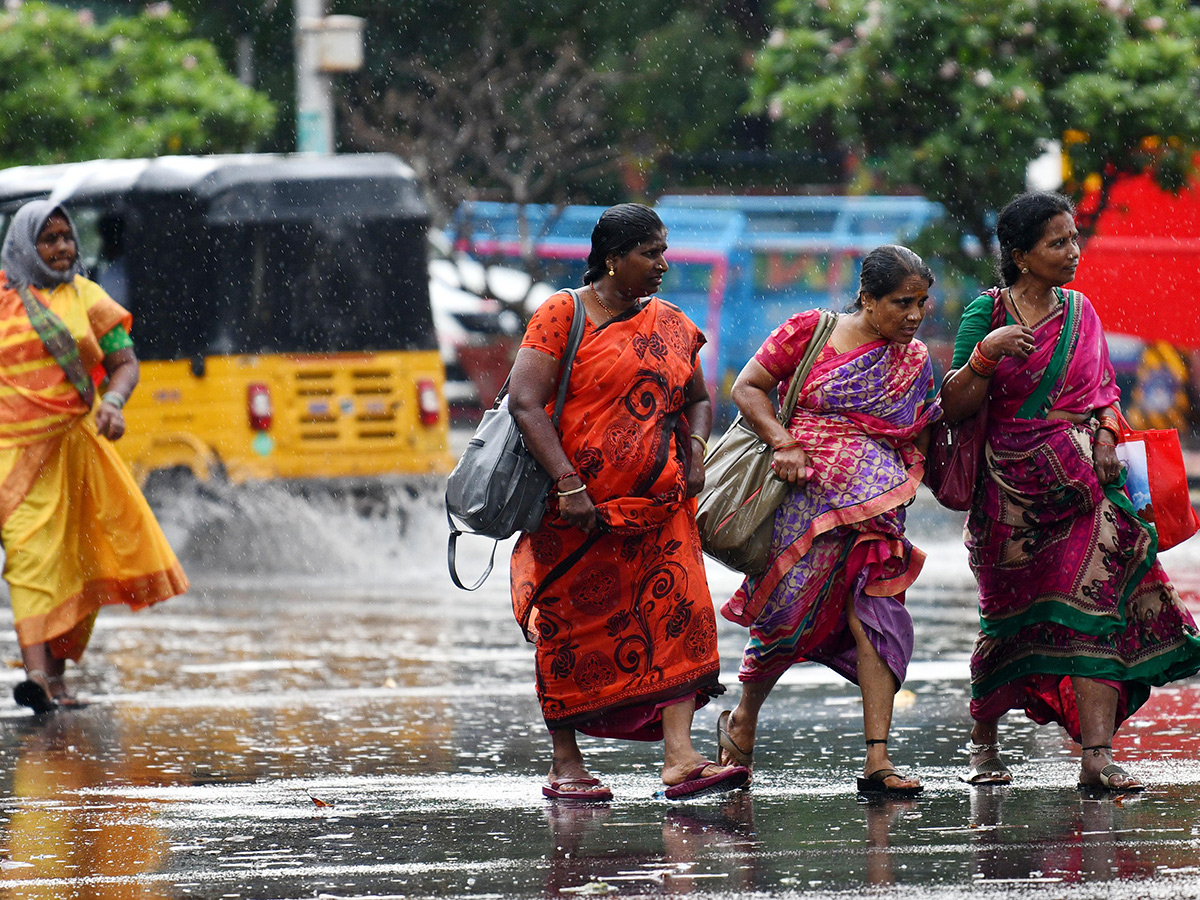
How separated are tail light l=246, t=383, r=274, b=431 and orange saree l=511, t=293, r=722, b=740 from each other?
921 centimetres

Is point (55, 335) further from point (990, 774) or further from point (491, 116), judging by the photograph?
point (491, 116)

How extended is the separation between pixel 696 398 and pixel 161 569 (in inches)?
126

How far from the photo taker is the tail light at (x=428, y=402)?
15.3m

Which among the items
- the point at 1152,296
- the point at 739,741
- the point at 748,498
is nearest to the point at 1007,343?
the point at 748,498

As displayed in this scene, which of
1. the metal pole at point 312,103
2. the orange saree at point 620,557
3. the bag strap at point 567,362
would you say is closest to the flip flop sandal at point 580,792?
the orange saree at point 620,557

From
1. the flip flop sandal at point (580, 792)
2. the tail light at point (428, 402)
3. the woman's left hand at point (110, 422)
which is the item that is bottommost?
the tail light at point (428, 402)

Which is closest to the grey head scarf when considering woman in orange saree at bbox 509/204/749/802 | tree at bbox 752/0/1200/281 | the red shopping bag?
woman in orange saree at bbox 509/204/749/802

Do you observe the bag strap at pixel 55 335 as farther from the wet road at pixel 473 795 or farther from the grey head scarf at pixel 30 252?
the wet road at pixel 473 795

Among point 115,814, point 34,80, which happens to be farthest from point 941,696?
point 34,80

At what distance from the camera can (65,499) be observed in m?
→ 8.29

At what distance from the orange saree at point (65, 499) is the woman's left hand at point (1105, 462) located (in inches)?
160

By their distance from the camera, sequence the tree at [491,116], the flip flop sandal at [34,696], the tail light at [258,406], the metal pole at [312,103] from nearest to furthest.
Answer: the flip flop sandal at [34,696], the tail light at [258,406], the metal pole at [312,103], the tree at [491,116]

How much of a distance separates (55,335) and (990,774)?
430 centimetres

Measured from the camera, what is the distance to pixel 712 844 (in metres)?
4.96
